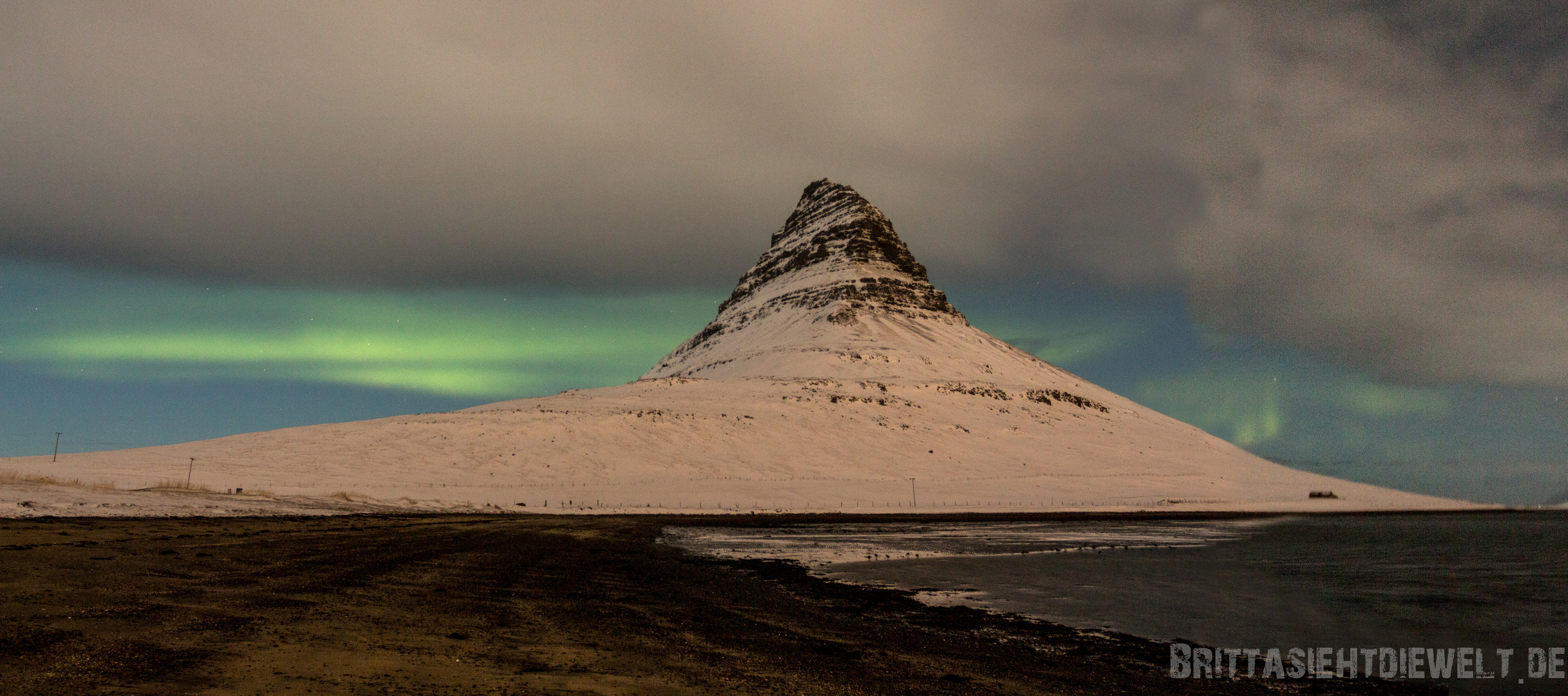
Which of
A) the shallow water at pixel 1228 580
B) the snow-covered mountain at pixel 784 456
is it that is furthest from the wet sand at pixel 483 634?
the snow-covered mountain at pixel 784 456

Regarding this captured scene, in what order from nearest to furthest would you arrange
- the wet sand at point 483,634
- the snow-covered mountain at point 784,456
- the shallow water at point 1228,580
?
1. the wet sand at point 483,634
2. the shallow water at point 1228,580
3. the snow-covered mountain at point 784,456

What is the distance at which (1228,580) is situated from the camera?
28.1 m

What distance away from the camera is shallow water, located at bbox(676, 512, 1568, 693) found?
60.0ft

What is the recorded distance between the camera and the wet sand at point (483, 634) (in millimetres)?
9156

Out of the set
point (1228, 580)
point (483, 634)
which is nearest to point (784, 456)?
point (1228, 580)

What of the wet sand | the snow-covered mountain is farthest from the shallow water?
the snow-covered mountain

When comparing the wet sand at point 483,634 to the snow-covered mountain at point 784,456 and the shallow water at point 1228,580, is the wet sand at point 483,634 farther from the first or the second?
the snow-covered mountain at point 784,456

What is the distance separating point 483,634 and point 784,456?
92457 mm

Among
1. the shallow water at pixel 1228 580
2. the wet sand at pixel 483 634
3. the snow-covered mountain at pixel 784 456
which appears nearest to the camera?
the wet sand at pixel 483 634

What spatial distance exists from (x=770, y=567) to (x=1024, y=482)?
83.4 meters

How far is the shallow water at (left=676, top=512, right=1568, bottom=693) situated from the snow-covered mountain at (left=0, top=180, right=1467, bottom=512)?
30.4m

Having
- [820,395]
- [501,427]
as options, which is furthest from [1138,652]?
[820,395]

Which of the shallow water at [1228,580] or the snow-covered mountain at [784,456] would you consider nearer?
the shallow water at [1228,580]

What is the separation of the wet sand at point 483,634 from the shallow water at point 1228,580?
3.71 metres
